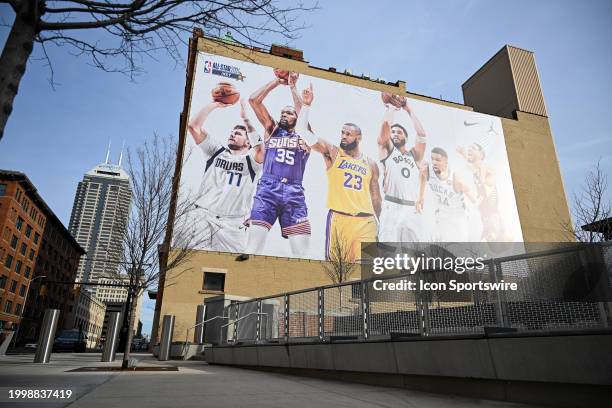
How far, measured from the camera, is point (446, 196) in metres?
34.8

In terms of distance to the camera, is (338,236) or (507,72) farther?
(507,72)

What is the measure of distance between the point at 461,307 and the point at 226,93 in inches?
1111

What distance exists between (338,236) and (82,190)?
173 meters

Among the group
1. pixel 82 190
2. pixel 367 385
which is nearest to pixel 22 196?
pixel 367 385

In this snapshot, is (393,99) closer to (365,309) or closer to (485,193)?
(485,193)

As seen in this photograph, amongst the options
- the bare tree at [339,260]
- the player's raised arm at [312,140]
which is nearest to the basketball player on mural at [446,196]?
the bare tree at [339,260]

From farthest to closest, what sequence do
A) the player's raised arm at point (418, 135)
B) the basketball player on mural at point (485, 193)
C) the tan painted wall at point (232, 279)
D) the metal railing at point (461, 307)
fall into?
the basketball player on mural at point (485, 193), the player's raised arm at point (418, 135), the tan painted wall at point (232, 279), the metal railing at point (461, 307)

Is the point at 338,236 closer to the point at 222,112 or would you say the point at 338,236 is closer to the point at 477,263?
the point at 222,112

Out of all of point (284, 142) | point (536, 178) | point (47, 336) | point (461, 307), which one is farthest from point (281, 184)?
point (536, 178)

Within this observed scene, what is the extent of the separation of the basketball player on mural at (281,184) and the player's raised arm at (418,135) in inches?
423

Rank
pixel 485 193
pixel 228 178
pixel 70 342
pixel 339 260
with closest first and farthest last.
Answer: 1. pixel 339 260
2. pixel 70 342
3. pixel 228 178
4. pixel 485 193

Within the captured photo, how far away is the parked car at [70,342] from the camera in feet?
89.6

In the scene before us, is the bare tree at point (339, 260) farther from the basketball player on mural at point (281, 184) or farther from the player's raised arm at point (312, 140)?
the player's raised arm at point (312, 140)

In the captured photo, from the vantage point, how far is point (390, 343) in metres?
7.07
